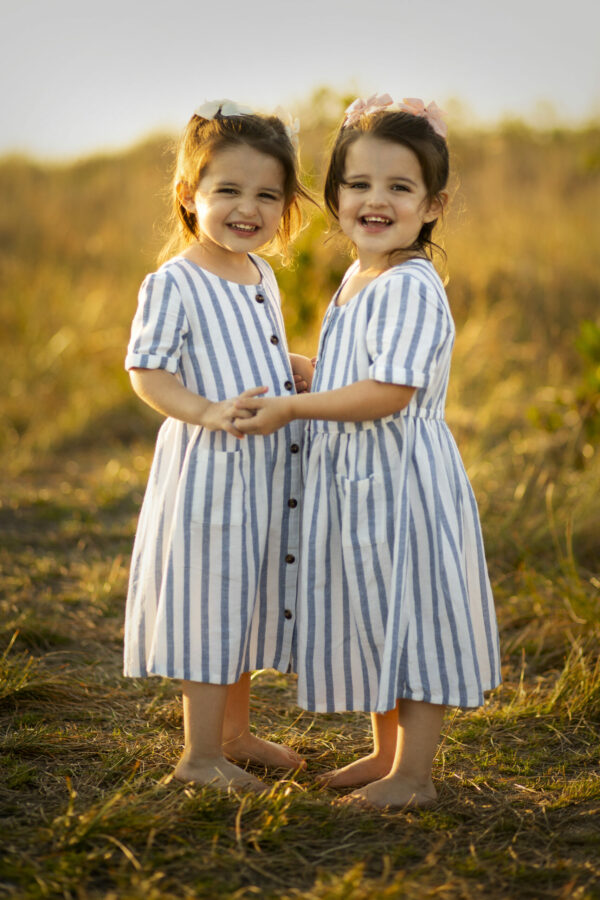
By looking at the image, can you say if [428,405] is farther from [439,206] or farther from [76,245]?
[76,245]

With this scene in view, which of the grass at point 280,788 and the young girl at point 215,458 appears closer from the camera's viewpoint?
the grass at point 280,788

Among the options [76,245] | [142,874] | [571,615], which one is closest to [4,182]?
[76,245]

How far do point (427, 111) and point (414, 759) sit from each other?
136 centimetres

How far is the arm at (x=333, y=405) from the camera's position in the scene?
184 cm

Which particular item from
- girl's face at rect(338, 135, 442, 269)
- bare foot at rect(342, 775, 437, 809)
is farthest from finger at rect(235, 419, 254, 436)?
bare foot at rect(342, 775, 437, 809)

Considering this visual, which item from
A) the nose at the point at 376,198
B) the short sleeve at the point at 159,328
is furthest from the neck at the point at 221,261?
the nose at the point at 376,198

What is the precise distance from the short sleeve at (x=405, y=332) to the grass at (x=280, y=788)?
867 millimetres

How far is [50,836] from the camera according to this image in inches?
65.1

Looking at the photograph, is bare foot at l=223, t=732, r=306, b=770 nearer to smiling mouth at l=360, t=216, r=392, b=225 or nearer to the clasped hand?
the clasped hand

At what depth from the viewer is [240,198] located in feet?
6.55

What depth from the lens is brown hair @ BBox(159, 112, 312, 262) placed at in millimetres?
1989

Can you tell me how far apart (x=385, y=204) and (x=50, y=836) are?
4.50 feet

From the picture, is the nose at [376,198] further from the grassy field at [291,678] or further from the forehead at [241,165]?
the grassy field at [291,678]

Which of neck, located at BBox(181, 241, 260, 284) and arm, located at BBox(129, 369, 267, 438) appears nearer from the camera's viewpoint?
arm, located at BBox(129, 369, 267, 438)
